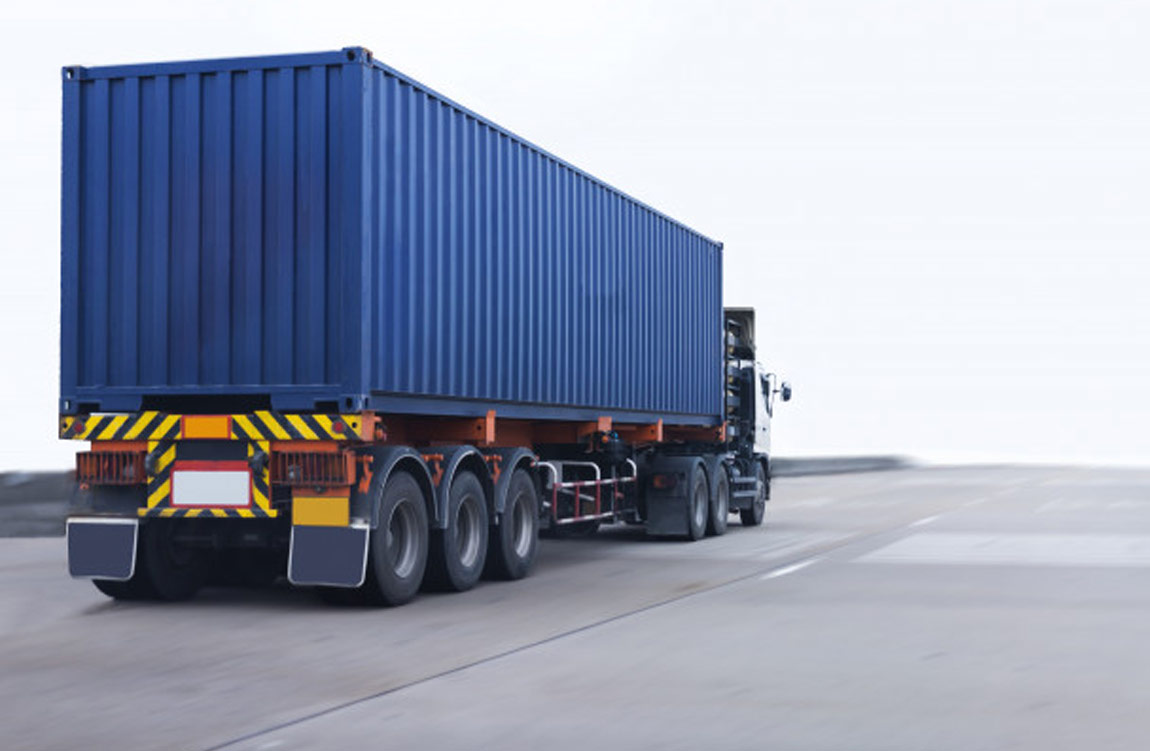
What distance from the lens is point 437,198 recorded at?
14.1 m

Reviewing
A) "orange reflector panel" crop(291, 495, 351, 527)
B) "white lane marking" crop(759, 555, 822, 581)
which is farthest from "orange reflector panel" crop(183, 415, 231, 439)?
"white lane marking" crop(759, 555, 822, 581)

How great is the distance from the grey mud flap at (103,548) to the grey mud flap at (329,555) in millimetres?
1411

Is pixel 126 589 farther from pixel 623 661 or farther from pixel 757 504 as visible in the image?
pixel 757 504

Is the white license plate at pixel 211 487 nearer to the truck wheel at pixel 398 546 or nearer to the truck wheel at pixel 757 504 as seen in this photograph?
the truck wheel at pixel 398 546

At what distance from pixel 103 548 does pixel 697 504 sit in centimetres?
991

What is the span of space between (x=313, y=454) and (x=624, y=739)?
18.5 ft

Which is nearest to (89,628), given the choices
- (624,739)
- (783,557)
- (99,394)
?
(99,394)

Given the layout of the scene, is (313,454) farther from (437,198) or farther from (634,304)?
(634,304)

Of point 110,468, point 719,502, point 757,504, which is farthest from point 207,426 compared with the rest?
point 757,504

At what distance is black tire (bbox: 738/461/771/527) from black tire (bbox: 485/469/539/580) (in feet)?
29.8

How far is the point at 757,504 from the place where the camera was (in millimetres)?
25141

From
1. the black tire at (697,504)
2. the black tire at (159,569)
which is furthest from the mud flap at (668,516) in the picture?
the black tire at (159,569)

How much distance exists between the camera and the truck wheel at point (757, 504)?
81.7 ft

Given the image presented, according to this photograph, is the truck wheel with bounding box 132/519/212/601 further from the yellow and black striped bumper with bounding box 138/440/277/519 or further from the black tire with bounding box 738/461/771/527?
the black tire with bounding box 738/461/771/527
